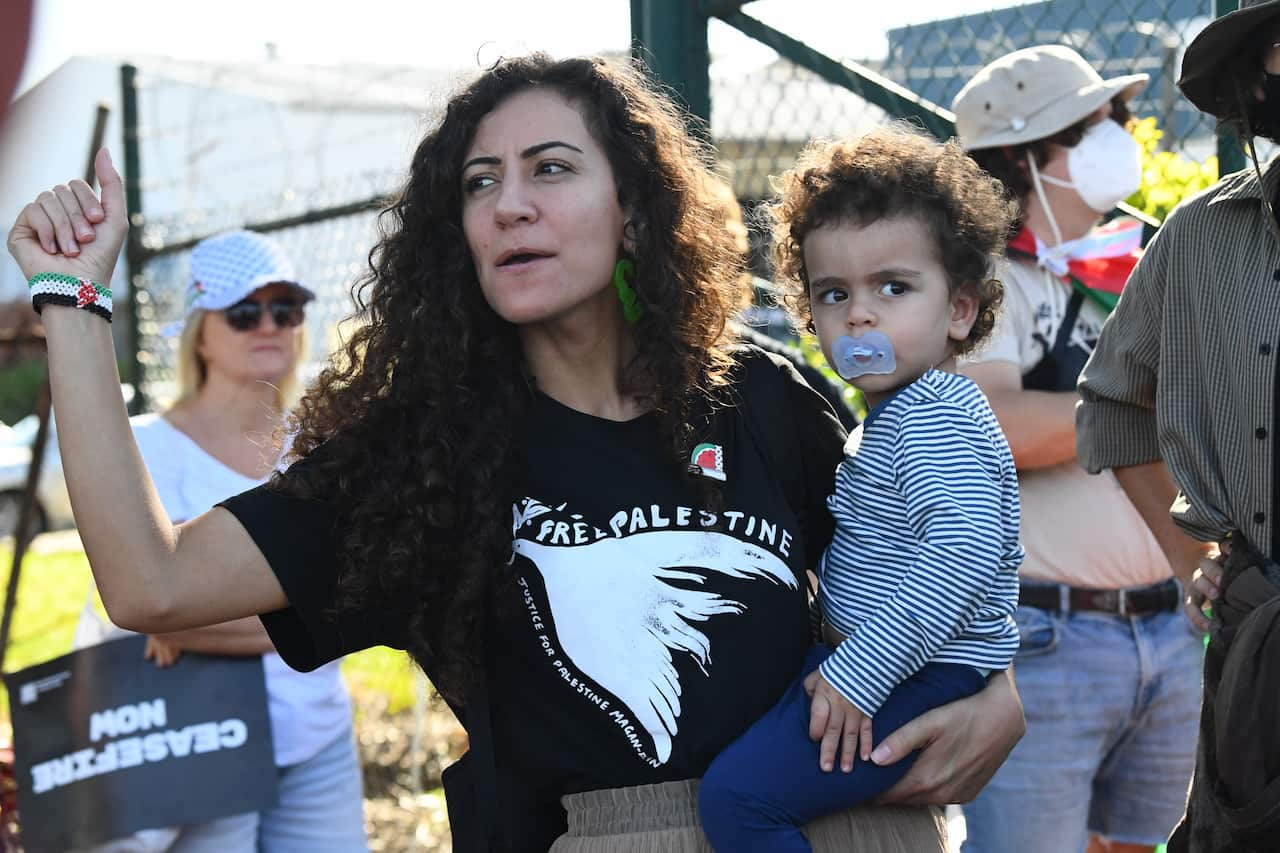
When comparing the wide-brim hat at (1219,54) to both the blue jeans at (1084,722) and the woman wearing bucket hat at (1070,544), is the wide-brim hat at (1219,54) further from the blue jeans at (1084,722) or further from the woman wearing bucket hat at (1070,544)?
the blue jeans at (1084,722)

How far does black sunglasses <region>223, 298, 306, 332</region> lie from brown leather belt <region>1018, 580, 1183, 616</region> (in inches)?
84.9

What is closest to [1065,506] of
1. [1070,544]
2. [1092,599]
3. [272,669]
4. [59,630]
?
[1070,544]

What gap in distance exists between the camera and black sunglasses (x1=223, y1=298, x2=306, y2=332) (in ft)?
12.8

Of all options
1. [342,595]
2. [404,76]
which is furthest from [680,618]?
[404,76]

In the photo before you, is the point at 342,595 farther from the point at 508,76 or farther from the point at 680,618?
the point at 508,76

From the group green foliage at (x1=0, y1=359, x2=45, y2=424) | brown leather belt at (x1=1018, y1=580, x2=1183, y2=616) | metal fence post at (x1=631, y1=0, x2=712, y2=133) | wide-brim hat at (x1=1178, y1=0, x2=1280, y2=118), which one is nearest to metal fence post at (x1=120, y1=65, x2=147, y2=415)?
metal fence post at (x1=631, y1=0, x2=712, y2=133)

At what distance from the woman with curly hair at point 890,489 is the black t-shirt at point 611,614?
0.27ft

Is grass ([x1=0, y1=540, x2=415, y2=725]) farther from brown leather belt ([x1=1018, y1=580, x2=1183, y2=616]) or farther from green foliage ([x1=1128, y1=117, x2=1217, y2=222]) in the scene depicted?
green foliage ([x1=1128, y1=117, x2=1217, y2=222])

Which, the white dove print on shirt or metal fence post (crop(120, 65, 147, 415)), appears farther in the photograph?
metal fence post (crop(120, 65, 147, 415))

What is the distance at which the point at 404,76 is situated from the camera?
687cm

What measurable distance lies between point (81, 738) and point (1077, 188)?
105 inches

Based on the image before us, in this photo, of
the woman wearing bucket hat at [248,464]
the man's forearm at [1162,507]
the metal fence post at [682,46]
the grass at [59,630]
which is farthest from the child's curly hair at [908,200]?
the grass at [59,630]

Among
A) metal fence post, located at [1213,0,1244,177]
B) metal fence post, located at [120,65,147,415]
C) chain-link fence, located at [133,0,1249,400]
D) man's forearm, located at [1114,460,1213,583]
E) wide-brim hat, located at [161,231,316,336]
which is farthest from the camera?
metal fence post, located at [120,65,147,415]

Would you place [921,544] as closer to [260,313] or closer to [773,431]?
[773,431]
